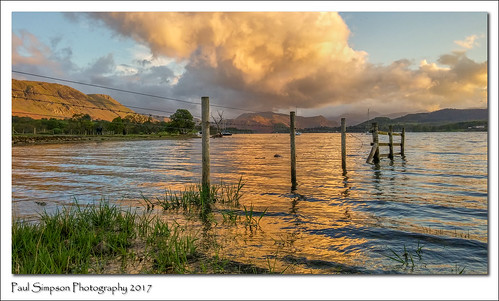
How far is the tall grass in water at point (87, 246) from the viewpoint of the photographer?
14.7 feet

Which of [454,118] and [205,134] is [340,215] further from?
[454,118]

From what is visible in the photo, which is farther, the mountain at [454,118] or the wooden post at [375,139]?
the wooden post at [375,139]

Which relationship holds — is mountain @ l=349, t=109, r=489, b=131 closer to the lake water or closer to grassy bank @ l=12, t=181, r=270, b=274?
the lake water

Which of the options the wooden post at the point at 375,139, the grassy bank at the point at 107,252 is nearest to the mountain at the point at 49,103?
the grassy bank at the point at 107,252

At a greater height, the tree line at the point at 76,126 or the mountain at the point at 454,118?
the tree line at the point at 76,126

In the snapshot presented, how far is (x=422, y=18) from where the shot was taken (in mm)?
6453

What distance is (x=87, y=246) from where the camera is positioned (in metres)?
4.93

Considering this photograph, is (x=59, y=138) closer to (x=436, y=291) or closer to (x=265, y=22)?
(x=265, y=22)

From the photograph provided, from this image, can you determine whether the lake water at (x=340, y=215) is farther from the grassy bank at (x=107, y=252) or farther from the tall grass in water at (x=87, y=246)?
the tall grass in water at (x=87, y=246)

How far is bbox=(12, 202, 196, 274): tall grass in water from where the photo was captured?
4.49 meters

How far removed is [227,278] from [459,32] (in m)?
6.82

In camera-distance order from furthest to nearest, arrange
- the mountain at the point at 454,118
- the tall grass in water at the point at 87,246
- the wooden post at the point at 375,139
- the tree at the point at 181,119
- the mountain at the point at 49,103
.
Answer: the wooden post at the point at 375,139 → the tree at the point at 181,119 → the mountain at the point at 49,103 → the mountain at the point at 454,118 → the tall grass in water at the point at 87,246

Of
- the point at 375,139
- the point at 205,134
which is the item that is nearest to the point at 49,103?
the point at 375,139

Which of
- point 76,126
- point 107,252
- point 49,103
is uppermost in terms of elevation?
point 49,103
